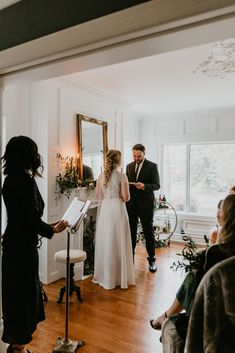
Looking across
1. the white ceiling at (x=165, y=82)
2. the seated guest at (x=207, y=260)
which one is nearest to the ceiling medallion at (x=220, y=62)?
the white ceiling at (x=165, y=82)

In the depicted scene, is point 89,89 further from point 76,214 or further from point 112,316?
point 112,316

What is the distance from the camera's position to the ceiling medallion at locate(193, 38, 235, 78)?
2944mm

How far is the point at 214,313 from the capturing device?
1.26 m

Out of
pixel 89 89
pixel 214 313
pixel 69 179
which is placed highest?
pixel 89 89

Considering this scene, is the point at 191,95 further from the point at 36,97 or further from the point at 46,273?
the point at 46,273

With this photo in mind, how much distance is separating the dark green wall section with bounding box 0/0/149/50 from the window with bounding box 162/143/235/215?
16.7 ft

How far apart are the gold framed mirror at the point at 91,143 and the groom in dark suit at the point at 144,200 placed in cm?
65

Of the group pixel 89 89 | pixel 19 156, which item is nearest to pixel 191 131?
pixel 89 89

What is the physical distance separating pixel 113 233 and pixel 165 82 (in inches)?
87.8

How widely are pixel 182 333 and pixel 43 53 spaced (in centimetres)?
163

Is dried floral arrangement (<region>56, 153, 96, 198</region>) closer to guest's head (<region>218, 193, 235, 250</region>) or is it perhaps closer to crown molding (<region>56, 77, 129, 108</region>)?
crown molding (<region>56, 77, 129, 108</region>)

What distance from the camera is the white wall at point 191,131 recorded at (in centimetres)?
582

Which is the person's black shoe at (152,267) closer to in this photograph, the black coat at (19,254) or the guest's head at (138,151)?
the guest's head at (138,151)

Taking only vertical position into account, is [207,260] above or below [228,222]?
below
